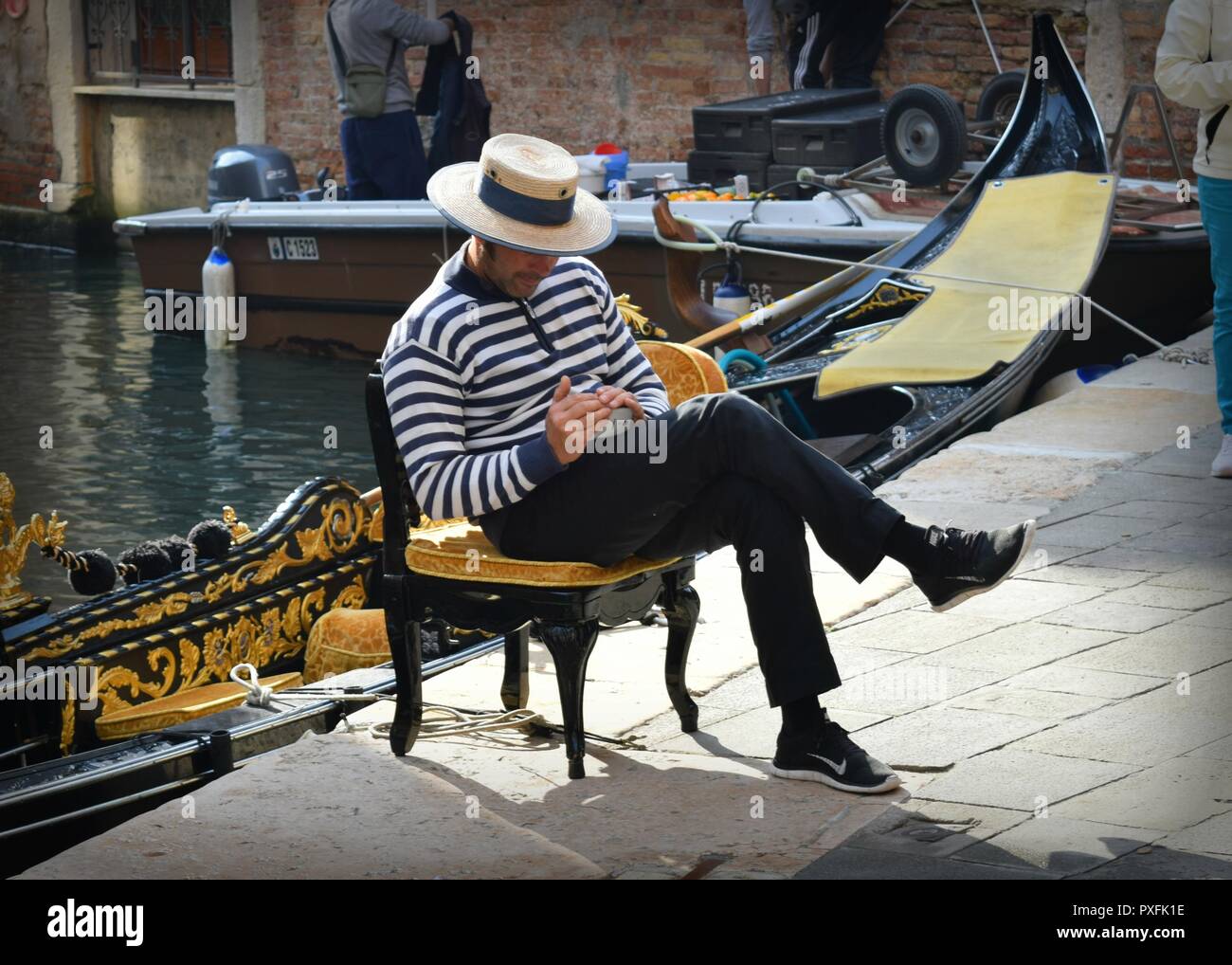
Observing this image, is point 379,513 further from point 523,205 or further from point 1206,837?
point 1206,837

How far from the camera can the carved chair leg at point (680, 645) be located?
3.04 m

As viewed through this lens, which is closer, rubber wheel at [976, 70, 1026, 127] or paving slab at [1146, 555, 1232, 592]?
paving slab at [1146, 555, 1232, 592]

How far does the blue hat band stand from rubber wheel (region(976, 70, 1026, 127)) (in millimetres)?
6824

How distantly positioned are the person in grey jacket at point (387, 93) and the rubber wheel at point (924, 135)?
242cm

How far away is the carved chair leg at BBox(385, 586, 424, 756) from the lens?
2.93 metres

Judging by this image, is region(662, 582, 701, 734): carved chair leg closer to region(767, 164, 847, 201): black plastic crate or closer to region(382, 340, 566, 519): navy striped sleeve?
region(382, 340, 566, 519): navy striped sleeve

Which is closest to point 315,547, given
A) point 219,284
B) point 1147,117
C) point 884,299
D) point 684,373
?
point 684,373

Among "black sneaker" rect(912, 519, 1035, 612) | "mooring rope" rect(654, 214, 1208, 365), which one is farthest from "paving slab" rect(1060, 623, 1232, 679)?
"mooring rope" rect(654, 214, 1208, 365)

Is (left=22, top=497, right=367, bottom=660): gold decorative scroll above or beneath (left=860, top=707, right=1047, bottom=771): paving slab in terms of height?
above

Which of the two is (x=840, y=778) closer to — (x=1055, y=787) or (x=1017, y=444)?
(x=1055, y=787)

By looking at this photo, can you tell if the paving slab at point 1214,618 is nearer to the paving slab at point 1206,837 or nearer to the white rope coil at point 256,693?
the paving slab at point 1206,837
